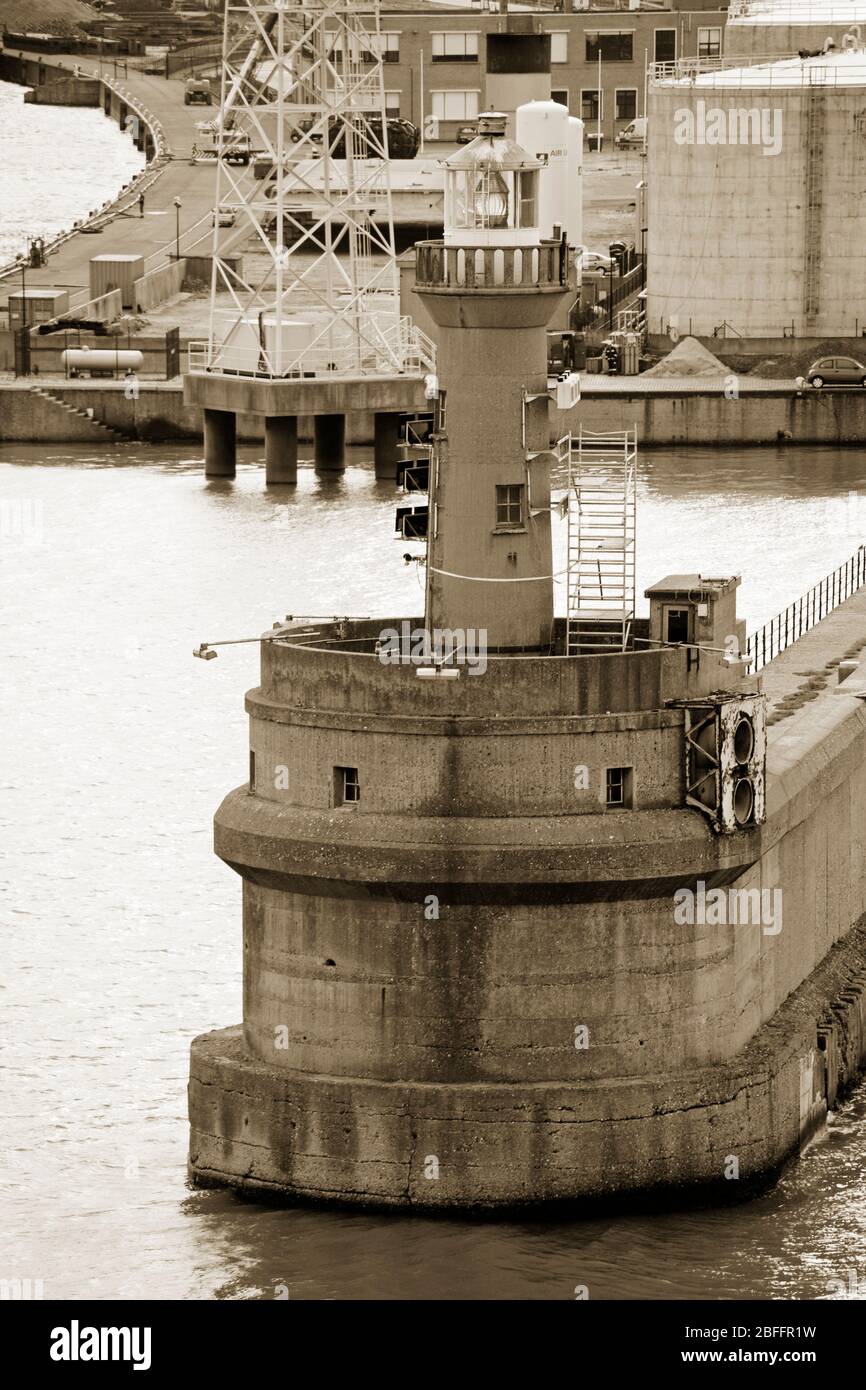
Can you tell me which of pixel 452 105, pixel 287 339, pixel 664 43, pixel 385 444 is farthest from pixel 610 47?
pixel 385 444

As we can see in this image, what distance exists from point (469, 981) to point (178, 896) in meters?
13.9

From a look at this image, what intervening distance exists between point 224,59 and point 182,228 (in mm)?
45794

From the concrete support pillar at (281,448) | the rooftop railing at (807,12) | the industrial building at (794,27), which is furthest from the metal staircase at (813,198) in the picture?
the concrete support pillar at (281,448)

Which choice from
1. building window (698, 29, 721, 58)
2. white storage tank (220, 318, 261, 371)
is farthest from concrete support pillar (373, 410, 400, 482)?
building window (698, 29, 721, 58)

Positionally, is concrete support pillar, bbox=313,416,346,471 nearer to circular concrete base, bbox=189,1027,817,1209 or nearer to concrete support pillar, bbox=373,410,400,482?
concrete support pillar, bbox=373,410,400,482

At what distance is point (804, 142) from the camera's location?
10131 centimetres

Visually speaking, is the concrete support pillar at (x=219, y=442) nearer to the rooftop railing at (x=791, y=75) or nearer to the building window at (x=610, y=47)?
the rooftop railing at (x=791, y=75)

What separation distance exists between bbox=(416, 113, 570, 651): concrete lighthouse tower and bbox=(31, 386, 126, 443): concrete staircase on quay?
62.5m

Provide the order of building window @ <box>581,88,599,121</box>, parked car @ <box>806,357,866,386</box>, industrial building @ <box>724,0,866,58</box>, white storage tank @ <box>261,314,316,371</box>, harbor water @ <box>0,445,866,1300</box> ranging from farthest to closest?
building window @ <box>581,88,599,121</box> < industrial building @ <box>724,0,866,58</box> < parked car @ <box>806,357,866,386</box> < white storage tank @ <box>261,314,316,371</box> < harbor water @ <box>0,445,866,1300</box>

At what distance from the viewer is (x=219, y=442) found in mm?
90500

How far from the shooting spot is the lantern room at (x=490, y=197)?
1421 inches

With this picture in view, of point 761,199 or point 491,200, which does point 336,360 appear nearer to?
point 761,199

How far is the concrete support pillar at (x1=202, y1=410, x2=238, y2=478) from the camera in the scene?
296ft
